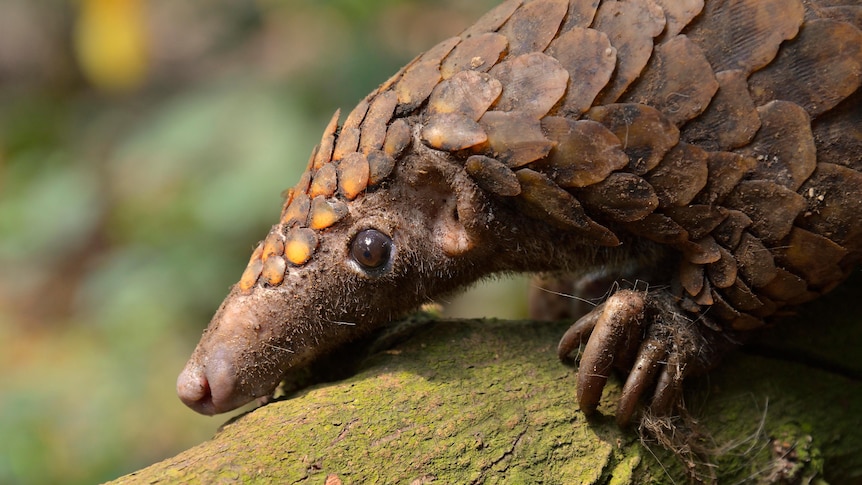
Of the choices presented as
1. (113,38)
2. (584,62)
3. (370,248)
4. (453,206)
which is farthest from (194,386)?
(113,38)

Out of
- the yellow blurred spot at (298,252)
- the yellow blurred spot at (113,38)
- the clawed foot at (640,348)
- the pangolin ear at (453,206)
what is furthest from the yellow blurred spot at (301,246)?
the yellow blurred spot at (113,38)

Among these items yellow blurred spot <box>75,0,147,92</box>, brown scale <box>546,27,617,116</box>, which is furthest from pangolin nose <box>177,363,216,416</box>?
yellow blurred spot <box>75,0,147,92</box>

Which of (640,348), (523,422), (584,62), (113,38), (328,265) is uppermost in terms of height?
(113,38)

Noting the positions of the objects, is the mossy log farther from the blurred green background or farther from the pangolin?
the blurred green background

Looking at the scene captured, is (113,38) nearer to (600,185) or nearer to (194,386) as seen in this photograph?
(194,386)

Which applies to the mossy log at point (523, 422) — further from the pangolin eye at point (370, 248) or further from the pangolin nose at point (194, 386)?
the pangolin eye at point (370, 248)

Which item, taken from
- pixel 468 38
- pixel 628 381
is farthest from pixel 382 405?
pixel 468 38
